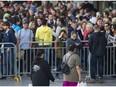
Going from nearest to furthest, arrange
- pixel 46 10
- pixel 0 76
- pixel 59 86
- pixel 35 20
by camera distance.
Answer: pixel 59 86
pixel 0 76
pixel 35 20
pixel 46 10

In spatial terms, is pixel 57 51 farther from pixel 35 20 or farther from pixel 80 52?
pixel 35 20

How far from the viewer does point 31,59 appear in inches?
699

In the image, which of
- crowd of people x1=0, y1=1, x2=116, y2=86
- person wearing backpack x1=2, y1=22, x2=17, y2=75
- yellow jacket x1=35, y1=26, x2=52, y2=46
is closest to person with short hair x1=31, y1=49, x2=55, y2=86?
crowd of people x1=0, y1=1, x2=116, y2=86

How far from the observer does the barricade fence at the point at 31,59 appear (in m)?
17.4

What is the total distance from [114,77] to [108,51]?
3.29 feet

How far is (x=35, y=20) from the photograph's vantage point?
19.8 meters

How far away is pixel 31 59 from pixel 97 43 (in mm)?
2336

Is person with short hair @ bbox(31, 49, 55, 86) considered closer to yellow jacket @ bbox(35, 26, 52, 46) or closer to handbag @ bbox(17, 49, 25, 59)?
handbag @ bbox(17, 49, 25, 59)

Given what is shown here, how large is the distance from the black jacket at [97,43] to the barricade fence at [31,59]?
1.72ft

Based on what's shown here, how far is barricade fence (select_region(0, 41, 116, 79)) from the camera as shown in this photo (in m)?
17.4

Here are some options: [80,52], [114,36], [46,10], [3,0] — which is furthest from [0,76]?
[3,0]

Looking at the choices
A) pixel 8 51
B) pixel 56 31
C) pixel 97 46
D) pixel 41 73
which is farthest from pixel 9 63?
pixel 41 73

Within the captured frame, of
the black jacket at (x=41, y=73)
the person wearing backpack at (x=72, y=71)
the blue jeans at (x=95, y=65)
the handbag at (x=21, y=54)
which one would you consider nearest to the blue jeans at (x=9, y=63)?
the handbag at (x=21, y=54)

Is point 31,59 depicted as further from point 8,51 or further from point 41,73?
point 41,73
